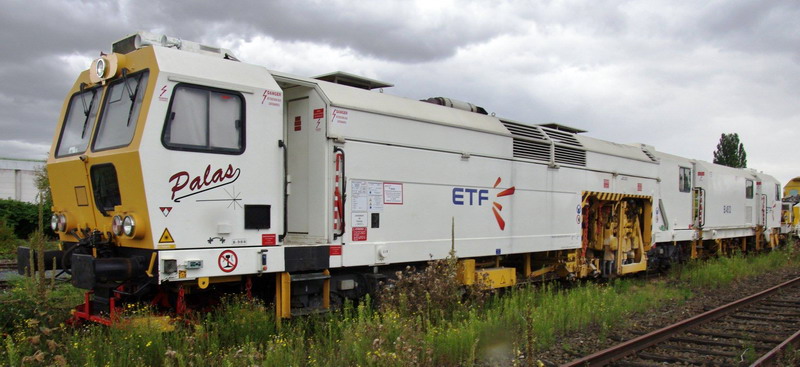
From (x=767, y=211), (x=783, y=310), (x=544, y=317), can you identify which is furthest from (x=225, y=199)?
(x=767, y=211)

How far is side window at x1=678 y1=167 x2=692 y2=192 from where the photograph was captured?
55.7ft

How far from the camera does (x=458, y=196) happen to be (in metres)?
9.16

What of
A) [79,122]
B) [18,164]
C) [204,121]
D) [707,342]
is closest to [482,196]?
[707,342]

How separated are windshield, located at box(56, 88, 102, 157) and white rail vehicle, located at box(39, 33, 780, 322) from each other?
0.07ft

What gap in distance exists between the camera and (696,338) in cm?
834

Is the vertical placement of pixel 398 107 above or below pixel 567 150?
above

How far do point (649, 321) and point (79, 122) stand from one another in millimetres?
8381

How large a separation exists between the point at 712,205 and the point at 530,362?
17.1m

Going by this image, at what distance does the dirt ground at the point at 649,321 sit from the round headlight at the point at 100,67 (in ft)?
18.7

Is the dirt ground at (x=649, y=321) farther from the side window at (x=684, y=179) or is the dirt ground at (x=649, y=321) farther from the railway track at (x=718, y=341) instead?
the side window at (x=684, y=179)

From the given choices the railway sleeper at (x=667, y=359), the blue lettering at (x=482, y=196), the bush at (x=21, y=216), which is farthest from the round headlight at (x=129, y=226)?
the bush at (x=21, y=216)

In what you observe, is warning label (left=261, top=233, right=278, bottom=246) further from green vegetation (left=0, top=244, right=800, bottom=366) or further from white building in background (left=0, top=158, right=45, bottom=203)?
white building in background (left=0, top=158, right=45, bottom=203)

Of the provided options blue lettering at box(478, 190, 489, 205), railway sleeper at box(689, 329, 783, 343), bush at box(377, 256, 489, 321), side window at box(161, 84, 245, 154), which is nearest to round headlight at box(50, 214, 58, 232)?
side window at box(161, 84, 245, 154)

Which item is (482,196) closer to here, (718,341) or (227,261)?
(718,341)
